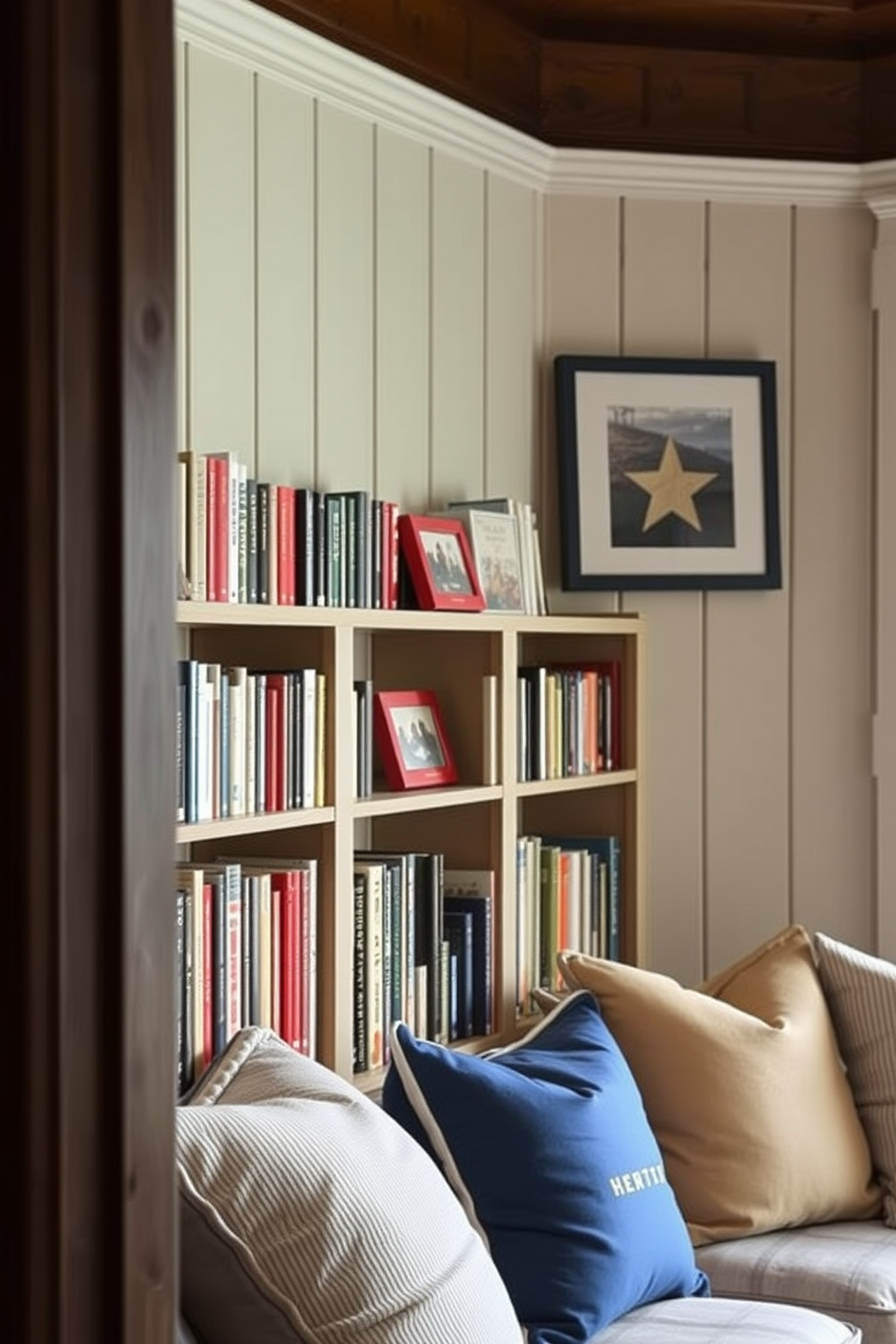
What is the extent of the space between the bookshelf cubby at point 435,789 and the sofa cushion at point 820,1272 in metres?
0.59

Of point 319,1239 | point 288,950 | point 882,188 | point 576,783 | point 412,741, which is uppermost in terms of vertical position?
point 882,188

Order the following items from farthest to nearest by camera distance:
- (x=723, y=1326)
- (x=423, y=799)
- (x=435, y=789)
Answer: (x=435, y=789) < (x=423, y=799) < (x=723, y=1326)

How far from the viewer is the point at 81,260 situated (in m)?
1.05

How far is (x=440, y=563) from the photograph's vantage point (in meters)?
3.11

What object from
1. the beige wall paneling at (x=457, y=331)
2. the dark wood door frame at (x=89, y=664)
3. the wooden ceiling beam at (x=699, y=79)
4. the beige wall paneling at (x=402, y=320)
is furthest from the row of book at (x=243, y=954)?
the wooden ceiling beam at (x=699, y=79)

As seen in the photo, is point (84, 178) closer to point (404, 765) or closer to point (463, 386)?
point (404, 765)

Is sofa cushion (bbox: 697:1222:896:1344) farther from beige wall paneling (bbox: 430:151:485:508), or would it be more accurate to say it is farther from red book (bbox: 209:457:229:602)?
beige wall paneling (bbox: 430:151:485:508)

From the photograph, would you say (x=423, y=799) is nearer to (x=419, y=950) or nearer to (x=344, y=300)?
(x=419, y=950)

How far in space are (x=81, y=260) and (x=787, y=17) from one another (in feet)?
9.54

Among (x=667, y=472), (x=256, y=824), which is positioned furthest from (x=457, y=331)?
(x=256, y=824)

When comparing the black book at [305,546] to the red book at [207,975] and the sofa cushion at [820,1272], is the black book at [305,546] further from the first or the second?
the sofa cushion at [820,1272]

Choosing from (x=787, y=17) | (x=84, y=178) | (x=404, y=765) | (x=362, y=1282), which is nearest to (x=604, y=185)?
(x=787, y=17)

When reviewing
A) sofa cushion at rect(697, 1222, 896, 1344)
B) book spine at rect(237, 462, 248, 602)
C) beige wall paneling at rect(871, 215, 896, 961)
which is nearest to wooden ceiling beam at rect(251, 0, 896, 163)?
beige wall paneling at rect(871, 215, 896, 961)

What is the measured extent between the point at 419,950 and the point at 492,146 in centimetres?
156
